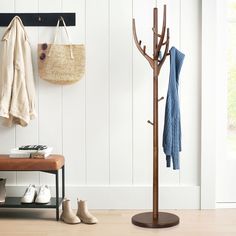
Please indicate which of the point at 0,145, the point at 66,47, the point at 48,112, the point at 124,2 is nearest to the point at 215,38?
the point at 124,2

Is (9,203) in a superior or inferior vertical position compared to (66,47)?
inferior

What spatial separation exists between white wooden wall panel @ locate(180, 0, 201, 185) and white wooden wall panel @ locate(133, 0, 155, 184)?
0.82ft

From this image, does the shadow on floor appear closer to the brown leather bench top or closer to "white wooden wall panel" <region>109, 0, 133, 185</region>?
the brown leather bench top

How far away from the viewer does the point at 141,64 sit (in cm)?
371

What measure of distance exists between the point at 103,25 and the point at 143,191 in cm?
128

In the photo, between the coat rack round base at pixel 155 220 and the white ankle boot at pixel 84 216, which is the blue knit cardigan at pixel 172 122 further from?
the white ankle boot at pixel 84 216

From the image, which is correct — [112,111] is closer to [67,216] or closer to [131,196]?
[131,196]

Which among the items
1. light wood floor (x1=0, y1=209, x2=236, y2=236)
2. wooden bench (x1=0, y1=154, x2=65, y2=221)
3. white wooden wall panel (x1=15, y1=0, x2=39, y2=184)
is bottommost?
light wood floor (x1=0, y1=209, x2=236, y2=236)

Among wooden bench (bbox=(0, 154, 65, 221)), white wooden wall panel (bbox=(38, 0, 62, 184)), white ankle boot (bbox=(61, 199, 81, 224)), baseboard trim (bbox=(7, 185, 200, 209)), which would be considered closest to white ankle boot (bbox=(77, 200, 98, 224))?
white ankle boot (bbox=(61, 199, 81, 224))

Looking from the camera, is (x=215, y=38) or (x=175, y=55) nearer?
(x=175, y=55)

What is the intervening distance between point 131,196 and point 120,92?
31.1 inches

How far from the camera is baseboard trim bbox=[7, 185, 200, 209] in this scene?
3717 mm

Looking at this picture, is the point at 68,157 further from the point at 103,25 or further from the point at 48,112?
the point at 103,25

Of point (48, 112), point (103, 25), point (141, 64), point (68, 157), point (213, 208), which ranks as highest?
point (103, 25)
